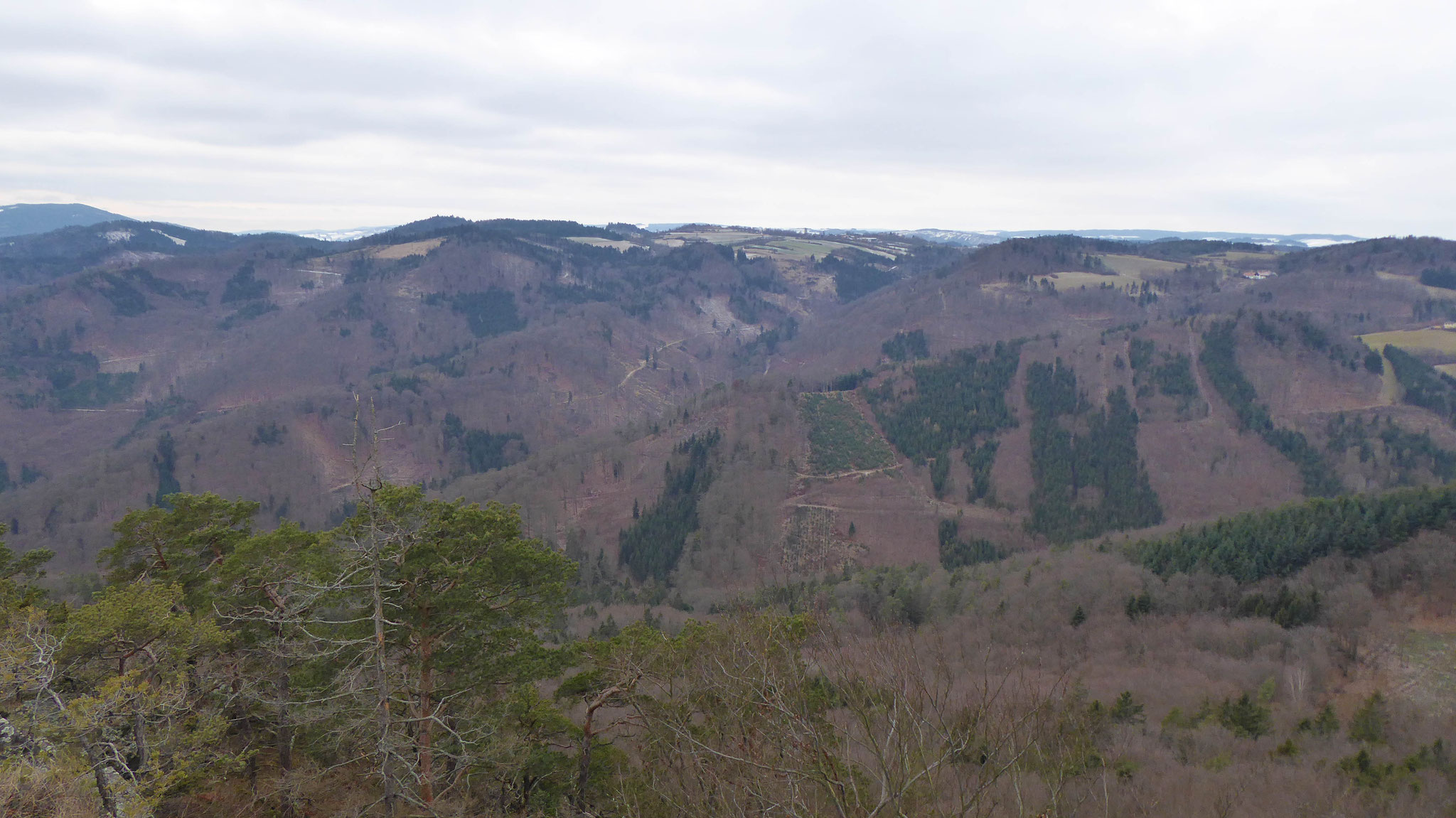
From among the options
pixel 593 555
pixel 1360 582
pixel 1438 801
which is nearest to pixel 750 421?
pixel 593 555

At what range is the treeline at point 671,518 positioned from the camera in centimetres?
10650

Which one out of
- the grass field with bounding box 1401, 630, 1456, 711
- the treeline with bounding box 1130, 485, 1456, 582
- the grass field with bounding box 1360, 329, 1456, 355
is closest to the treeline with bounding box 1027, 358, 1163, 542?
the treeline with bounding box 1130, 485, 1456, 582

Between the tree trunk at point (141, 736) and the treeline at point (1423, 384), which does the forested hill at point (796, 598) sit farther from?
the treeline at point (1423, 384)

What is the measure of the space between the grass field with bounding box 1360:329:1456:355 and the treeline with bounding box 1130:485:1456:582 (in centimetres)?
12448

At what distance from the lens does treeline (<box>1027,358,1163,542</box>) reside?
117000 mm

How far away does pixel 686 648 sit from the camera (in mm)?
19656

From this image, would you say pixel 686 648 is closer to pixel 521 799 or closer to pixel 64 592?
pixel 521 799

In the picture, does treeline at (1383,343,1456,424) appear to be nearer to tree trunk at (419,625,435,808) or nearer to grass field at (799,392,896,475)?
grass field at (799,392,896,475)

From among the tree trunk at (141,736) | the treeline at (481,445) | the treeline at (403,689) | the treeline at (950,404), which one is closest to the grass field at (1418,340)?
the treeline at (950,404)

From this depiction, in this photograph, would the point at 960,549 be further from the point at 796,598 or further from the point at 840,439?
the point at 796,598

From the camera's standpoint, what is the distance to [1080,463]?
133375 millimetres

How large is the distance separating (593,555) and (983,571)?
5852cm

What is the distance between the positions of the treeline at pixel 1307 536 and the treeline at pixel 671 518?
63.3m

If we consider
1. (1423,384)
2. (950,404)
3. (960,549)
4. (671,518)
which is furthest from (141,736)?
(1423,384)
